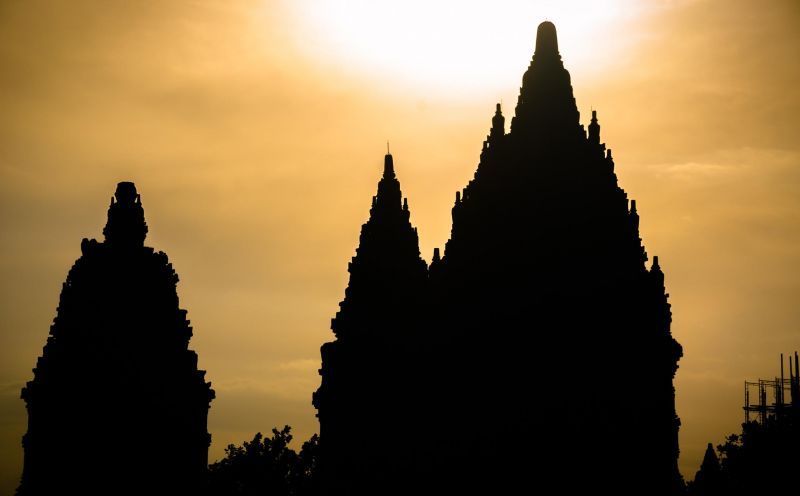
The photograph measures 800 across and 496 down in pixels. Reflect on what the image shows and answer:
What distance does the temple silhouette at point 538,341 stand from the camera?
125ft

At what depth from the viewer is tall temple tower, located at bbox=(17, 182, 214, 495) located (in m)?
37.2

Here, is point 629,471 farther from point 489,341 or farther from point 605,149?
point 605,149

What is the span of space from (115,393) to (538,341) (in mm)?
13516

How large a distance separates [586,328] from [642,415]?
327 cm

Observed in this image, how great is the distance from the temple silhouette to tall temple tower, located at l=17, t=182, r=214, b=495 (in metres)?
8.00

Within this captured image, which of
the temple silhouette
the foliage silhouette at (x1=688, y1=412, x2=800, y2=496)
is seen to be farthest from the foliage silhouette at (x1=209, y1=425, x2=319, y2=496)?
the temple silhouette

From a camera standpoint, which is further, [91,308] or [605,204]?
[605,204]

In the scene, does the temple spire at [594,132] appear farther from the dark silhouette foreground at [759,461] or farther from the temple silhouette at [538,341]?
the dark silhouette foreground at [759,461]

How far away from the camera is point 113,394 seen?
123 ft

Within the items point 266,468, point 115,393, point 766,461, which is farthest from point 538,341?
point 266,468

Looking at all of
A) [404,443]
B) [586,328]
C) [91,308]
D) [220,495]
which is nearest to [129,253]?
[91,308]

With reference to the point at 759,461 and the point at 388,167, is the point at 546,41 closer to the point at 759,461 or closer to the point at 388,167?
the point at 388,167

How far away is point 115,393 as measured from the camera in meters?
37.5

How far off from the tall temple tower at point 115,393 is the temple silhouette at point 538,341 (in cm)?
800
